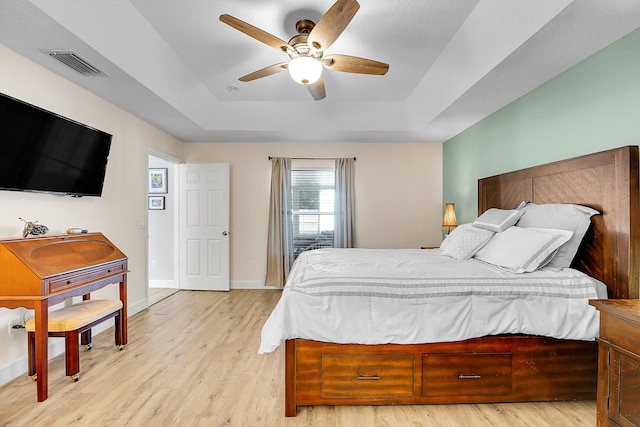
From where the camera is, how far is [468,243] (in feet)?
9.16

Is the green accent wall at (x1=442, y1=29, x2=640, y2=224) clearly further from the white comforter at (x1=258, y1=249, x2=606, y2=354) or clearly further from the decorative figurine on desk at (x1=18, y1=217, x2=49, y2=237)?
the decorative figurine on desk at (x1=18, y1=217, x2=49, y2=237)

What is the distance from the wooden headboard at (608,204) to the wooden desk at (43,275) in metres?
3.72

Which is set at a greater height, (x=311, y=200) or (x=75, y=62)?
(x=75, y=62)

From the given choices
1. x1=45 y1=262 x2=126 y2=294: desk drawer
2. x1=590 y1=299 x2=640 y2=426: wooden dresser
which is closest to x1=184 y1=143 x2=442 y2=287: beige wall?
x1=45 y1=262 x2=126 y2=294: desk drawer

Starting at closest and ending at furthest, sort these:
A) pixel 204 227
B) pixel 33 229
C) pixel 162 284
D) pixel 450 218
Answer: pixel 33 229
pixel 450 218
pixel 204 227
pixel 162 284

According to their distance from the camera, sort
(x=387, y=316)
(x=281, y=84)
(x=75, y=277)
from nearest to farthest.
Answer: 1. (x=387, y=316)
2. (x=75, y=277)
3. (x=281, y=84)

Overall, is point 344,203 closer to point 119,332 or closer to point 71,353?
point 119,332

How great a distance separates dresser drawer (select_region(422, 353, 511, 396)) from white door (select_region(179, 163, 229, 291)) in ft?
12.3

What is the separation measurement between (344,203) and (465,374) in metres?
3.41

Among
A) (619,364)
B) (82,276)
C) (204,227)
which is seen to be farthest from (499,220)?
(204,227)

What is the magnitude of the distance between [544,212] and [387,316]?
1.61 metres

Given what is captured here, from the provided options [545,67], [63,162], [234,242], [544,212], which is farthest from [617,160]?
[234,242]

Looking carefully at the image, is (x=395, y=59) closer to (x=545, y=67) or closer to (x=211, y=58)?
(x=545, y=67)

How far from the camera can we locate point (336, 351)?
1.97 metres
